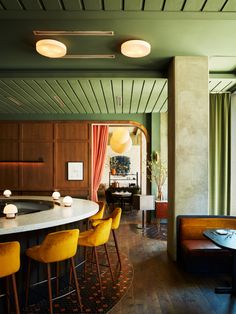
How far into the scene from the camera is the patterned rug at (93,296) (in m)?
2.72

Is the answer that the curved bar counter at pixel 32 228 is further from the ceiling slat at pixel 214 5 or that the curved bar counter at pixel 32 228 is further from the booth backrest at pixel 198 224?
the ceiling slat at pixel 214 5

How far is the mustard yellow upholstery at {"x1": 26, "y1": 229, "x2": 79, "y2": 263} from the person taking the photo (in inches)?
95.9

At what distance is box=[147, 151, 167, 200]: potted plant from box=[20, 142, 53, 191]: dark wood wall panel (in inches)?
111

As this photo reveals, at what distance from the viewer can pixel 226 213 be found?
507 cm

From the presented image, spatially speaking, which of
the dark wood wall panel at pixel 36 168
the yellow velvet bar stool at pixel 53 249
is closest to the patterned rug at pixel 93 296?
the yellow velvet bar stool at pixel 53 249

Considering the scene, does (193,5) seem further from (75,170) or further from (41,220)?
(75,170)

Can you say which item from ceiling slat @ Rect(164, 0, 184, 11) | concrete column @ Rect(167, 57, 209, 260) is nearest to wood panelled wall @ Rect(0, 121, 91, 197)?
concrete column @ Rect(167, 57, 209, 260)

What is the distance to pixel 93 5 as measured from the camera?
2.71 meters

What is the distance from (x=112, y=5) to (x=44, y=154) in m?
5.30

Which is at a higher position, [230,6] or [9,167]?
[230,6]

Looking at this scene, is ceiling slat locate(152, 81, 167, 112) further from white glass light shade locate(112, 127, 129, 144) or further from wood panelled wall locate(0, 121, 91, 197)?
wood panelled wall locate(0, 121, 91, 197)

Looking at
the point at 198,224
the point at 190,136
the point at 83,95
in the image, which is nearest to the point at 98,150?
the point at 83,95

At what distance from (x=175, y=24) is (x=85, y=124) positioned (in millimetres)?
4705

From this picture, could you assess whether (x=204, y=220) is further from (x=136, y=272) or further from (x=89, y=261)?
(x=89, y=261)
